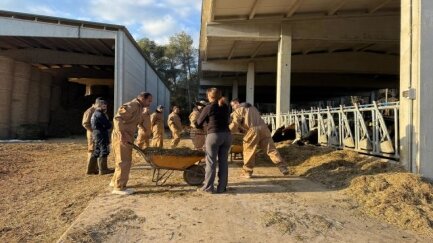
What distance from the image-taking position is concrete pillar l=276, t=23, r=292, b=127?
20.0m

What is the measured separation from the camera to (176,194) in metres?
7.06

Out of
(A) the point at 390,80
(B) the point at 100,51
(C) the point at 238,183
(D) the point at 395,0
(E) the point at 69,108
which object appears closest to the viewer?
(C) the point at 238,183

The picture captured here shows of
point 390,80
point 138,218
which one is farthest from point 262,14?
point 390,80

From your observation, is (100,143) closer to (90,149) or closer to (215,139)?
(90,149)

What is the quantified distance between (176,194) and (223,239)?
2.27 metres

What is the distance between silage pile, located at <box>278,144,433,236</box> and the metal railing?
0.54 meters

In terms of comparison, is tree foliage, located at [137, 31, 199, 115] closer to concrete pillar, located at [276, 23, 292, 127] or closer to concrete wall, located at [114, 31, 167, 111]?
concrete wall, located at [114, 31, 167, 111]

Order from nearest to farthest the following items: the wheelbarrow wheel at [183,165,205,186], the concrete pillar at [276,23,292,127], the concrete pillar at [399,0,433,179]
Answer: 1. the wheelbarrow wheel at [183,165,205,186]
2. the concrete pillar at [399,0,433,179]
3. the concrete pillar at [276,23,292,127]

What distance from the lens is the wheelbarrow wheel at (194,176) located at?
7836mm

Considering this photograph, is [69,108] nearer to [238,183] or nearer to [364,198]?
[238,183]

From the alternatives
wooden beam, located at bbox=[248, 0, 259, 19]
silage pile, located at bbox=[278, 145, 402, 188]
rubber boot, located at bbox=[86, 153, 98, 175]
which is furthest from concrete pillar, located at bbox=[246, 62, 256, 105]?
rubber boot, located at bbox=[86, 153, 98, 175]

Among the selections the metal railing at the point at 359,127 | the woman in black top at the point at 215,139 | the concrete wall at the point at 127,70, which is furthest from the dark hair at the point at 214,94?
the concrete wall at the point at 127,70

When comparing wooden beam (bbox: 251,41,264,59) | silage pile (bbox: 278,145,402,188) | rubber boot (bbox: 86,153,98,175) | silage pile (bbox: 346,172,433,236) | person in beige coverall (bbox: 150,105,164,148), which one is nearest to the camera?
silage pile (bbox: 346,172,433,236)

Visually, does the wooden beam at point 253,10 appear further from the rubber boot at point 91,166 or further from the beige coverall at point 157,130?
the rubber boot at point 91,166
